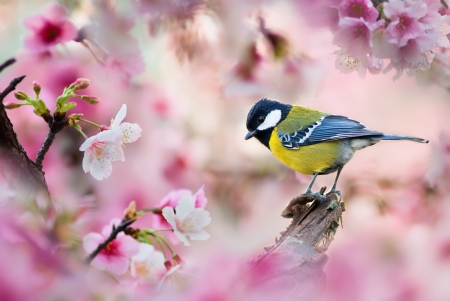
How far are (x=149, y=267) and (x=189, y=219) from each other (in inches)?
3.4

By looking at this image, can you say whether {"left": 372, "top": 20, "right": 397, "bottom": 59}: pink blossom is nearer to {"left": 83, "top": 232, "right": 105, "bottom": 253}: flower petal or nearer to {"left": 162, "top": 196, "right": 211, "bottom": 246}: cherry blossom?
{"left": 162, "top": 196, "right": 211, "bottom": 246}: cherry blossom

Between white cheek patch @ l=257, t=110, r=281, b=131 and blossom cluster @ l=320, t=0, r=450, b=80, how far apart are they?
0.25m

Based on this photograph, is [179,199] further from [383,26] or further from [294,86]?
[294,86]

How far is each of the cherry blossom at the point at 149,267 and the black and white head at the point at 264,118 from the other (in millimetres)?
309

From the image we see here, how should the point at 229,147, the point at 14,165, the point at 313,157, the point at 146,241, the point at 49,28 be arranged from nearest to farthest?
the point at 14,165
the point at 146,241
the point at 49,28
the point at 313,157
the point at 229,147

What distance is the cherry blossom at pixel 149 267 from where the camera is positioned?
61 cm

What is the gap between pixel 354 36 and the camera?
609 millimetres

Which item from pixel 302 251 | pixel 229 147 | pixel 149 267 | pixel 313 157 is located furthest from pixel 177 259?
pixel 229 147

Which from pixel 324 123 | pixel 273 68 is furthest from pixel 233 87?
pixel 324 123

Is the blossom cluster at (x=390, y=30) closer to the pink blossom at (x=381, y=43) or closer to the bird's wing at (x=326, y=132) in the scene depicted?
the pink blossom at (x=381, y=43)

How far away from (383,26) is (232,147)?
2.46ft

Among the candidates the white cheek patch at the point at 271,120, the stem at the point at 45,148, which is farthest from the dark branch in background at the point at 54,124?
the white cheek patch at the point at 271,120

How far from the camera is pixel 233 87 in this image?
0.94 m

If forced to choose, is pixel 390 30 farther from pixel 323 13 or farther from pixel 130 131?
pixel 130 131
